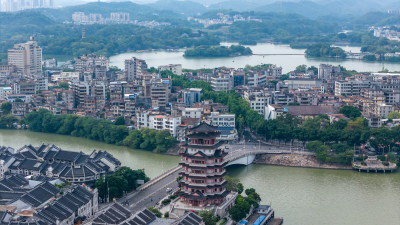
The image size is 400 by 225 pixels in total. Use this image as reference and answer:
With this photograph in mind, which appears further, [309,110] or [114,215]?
[309,110]

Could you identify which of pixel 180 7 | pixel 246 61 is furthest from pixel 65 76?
pixel 180 7

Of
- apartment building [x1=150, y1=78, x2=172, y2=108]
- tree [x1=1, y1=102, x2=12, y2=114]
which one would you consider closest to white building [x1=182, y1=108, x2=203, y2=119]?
apartment building [x1=150, y1=78, x2=172, y2=108]

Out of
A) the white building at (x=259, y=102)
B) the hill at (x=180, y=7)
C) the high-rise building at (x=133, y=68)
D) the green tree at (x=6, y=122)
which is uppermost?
the hill at (x=180, y=7)

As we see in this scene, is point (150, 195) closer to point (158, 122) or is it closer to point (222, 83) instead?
point (158, 122)

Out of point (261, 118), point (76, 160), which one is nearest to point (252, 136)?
point (261, 118)

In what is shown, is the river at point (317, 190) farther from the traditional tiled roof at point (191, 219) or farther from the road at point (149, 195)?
the traditional tiled roof at point (191, 219)

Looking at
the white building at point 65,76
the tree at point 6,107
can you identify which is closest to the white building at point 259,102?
the tree at point 6,107

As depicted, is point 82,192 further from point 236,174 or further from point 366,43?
point 366,43
